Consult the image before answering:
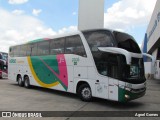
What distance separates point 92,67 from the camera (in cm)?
1123

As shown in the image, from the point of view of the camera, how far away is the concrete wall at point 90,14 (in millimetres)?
16562

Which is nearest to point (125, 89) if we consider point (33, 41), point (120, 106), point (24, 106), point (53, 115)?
point (120, 106)

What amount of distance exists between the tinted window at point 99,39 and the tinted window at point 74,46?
543mm

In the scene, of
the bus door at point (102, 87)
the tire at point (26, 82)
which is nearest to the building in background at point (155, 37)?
the tire at point (26, 82)

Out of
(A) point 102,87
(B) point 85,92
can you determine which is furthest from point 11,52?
(A) point 102,87

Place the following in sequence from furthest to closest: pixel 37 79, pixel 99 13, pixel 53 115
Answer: pixel 99 13
pixel 37 79
pixel 53 115

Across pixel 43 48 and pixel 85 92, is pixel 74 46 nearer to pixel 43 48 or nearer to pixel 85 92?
pixel 85 92

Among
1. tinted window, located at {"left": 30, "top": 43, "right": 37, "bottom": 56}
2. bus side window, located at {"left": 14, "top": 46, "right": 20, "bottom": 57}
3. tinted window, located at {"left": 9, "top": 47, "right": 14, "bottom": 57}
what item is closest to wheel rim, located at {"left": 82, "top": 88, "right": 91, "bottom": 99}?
tinted window, located at {"left": 30, "top": 43, "right": 37, "bottom": 56}

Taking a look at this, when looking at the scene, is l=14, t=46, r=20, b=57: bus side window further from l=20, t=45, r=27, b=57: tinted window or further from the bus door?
the bus door

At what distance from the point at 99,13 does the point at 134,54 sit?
22.8 ft

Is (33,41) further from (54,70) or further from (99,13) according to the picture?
(99,13)

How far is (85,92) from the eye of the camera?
457 inches

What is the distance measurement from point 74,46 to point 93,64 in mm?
1739

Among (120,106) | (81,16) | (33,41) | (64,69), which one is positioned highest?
(81,16)
